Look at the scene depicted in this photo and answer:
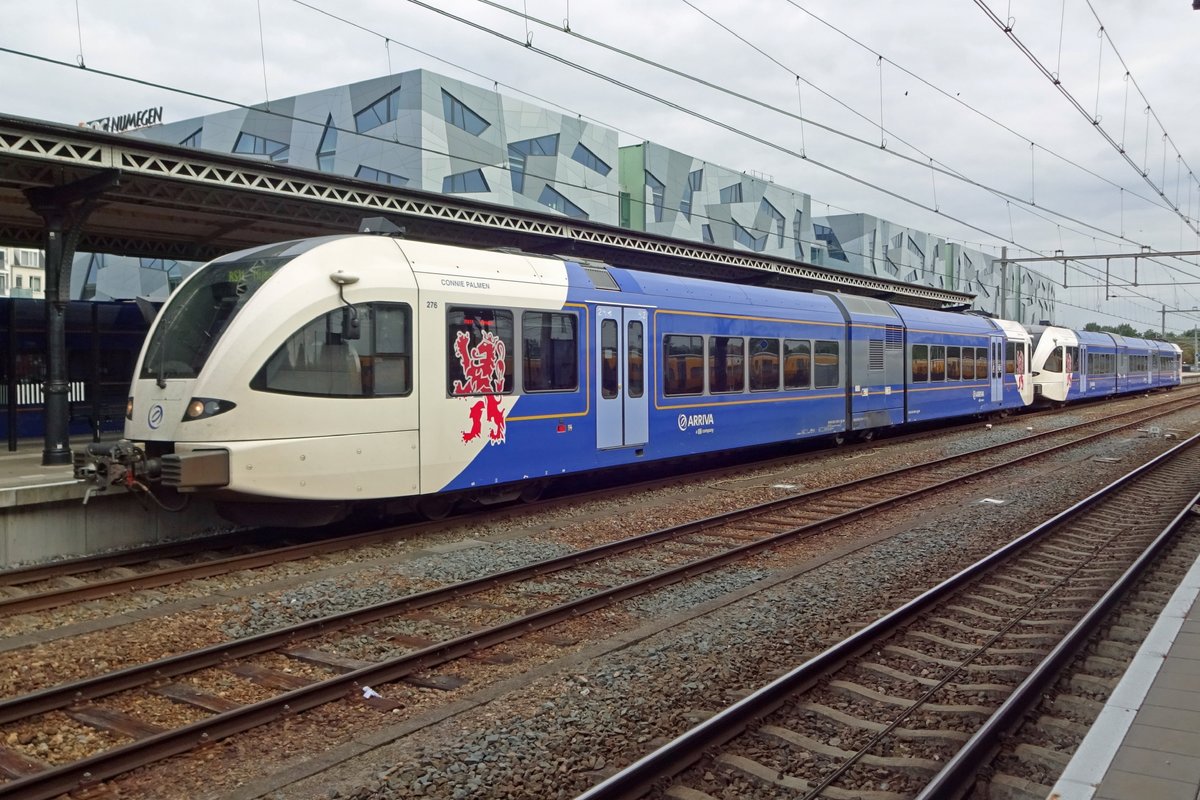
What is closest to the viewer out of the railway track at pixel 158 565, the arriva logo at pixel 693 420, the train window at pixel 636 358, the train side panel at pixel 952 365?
the railway track at pixel 158 565

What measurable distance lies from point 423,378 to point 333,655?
4.31m

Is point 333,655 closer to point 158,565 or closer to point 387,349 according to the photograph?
point 158,565

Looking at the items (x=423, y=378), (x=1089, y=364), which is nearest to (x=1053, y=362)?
(x=1089, y=364)

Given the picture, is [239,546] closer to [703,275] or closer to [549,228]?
[549,228]

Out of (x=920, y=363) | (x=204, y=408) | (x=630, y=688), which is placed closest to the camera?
(x=630, y=688)

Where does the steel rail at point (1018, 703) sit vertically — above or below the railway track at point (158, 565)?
below

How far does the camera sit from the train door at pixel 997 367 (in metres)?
27.1

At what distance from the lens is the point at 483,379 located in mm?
11109

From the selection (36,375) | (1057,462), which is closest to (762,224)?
(1057,462)

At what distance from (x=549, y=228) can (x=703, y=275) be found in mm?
7259

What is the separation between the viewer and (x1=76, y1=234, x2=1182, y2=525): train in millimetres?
9148

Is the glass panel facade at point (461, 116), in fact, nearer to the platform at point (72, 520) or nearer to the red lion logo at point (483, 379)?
the platform at point (72, 520)

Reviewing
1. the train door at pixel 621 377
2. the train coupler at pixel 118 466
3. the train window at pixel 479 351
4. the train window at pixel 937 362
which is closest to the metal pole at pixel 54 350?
the train coupler at pixel 118 466

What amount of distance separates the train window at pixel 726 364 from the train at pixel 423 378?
0.03 m
